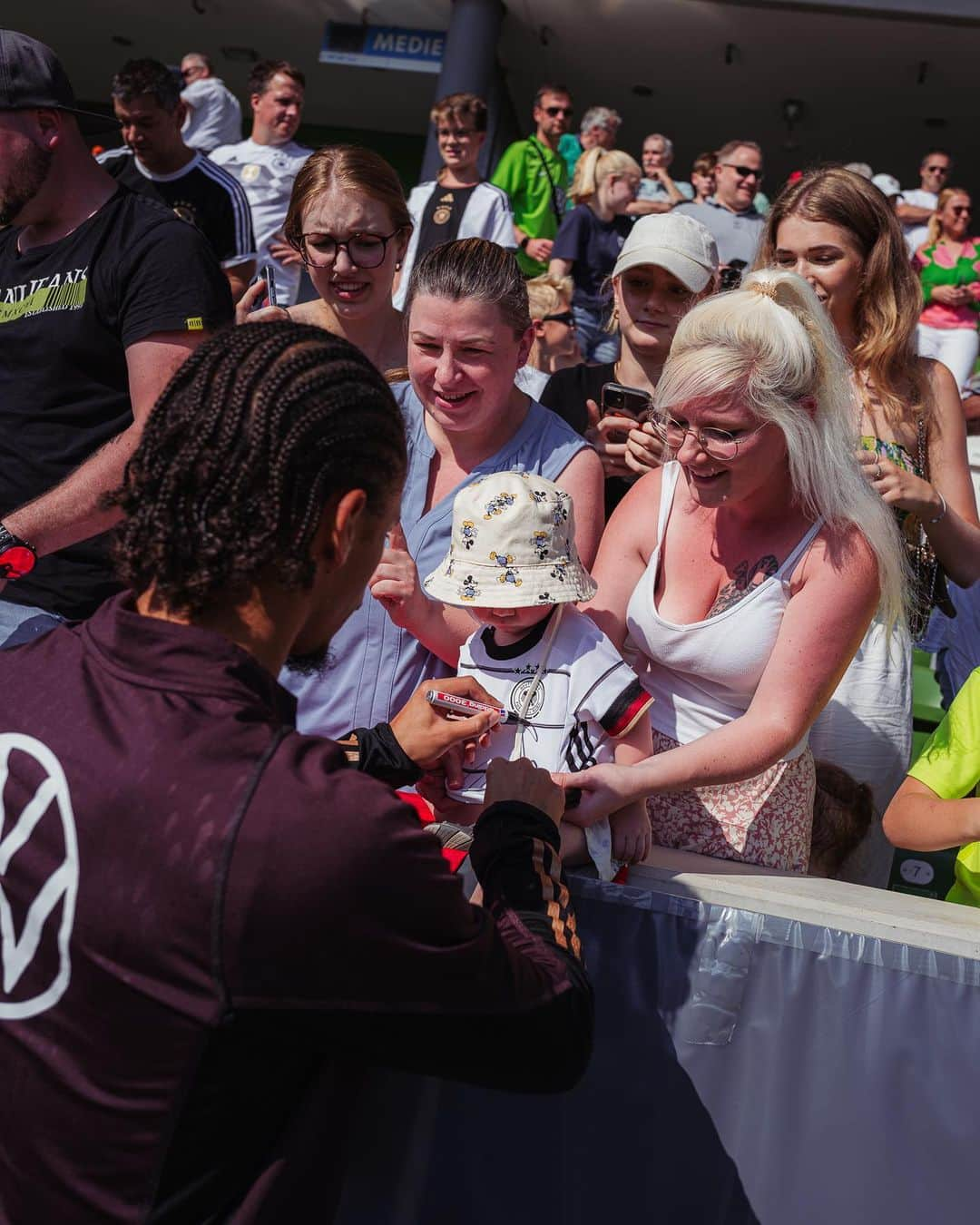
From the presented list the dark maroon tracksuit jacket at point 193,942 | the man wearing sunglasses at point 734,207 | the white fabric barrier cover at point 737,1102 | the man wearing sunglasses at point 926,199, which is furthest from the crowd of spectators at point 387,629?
the man wearing sunglasses at point 926,199

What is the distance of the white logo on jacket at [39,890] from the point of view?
4.06ft

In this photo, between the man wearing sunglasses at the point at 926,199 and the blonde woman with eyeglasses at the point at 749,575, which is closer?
the blonde woman with eyeglasses at the point at 749,575

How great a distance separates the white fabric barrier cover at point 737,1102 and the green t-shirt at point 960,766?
1.90ft

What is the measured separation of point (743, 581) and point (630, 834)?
22.6 inches

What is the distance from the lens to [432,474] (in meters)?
2.70

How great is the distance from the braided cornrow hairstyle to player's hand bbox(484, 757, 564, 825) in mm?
513

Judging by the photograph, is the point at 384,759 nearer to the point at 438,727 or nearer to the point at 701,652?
the point at 438,727

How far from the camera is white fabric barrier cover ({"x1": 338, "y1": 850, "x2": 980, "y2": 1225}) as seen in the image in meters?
1.78

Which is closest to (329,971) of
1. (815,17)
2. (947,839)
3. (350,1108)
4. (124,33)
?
(350,1108)

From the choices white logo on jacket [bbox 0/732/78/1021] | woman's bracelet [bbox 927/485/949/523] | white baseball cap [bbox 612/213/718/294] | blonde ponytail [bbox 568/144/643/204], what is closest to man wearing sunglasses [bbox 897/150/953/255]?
blonde ponytail [bbox 568/144/643/204]

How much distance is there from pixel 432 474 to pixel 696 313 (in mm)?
682

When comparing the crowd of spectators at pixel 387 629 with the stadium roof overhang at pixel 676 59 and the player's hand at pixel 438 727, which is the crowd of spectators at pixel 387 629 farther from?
the stadium roof overhang at pixel 676 59

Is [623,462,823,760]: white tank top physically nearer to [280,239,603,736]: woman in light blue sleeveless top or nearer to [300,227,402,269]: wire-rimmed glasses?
[280,239,603,736]: woman in light blue sleeveless top

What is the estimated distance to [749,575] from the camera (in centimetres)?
235
